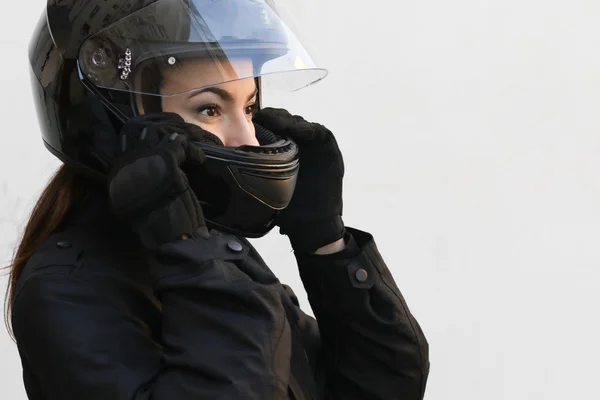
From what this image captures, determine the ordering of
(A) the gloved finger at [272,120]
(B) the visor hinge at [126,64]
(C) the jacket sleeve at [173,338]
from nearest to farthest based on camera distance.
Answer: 1. (C) the jacket sleeve at [173,338]
2. (B) the visor hinge at [126,64]
3. (A) the gloved finger at [272,120]

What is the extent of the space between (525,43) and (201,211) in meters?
1.28

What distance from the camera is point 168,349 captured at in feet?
2.72

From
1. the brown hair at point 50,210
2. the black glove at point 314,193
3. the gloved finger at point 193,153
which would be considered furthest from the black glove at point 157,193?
→ the black glove at point 314,193

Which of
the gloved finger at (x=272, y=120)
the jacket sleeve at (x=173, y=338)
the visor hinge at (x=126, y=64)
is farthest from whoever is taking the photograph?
the gloved finger at (x=272, y=120)

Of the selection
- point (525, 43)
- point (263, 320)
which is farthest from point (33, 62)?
point (525, 43)

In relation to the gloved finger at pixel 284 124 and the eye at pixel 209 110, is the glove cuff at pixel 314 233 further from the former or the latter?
the eye at pixel 209 110

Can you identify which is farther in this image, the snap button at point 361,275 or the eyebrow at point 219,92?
the snap button at point 361,275

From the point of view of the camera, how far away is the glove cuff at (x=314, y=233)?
108 centimetres

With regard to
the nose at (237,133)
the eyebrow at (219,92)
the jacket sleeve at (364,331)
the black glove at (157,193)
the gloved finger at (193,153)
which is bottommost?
the jacket sleeve at (364,331)

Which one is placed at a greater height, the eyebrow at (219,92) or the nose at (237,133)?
the eyebrow at (219,92)

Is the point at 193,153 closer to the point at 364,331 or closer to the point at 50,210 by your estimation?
the point at 50,210

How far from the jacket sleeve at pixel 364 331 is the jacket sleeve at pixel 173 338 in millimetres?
200

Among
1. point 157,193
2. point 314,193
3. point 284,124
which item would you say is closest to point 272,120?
point 284,124

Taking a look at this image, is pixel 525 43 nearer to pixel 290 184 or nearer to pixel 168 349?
pixel 290 184
